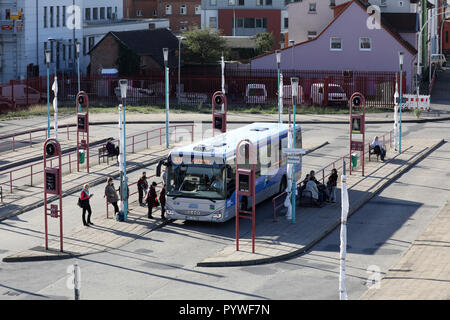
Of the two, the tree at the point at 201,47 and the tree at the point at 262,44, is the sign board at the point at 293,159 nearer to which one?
the tree at the point at 201,47

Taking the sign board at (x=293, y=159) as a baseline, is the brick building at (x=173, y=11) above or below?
above

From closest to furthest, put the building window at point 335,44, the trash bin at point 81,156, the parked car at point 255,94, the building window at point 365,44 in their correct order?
1. the trash bin at point 81,156
2. the parked car at point 255,94
3. the building window at point 365,44
4. the building window at point 335,44

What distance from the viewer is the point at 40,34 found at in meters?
74.1

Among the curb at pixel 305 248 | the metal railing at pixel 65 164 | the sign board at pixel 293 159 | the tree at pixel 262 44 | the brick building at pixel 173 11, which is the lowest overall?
the curb at pixel 305 248

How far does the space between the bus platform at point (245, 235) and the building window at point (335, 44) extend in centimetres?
3454

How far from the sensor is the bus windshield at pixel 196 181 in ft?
89.8

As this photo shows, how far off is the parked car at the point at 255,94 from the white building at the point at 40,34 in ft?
64.8

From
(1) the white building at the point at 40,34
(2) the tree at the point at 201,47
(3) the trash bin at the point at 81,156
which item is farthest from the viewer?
(2) the tree at the point at 201,47

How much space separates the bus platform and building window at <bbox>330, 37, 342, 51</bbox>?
1360 inches

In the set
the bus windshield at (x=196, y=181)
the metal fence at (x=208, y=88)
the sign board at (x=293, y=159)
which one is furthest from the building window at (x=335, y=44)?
the sign board at (x=293, y=159)

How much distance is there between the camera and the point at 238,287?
70.1 feet

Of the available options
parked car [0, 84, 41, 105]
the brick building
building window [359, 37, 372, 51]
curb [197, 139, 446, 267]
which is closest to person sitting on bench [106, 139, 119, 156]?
curb [197, 139, 446, 267]

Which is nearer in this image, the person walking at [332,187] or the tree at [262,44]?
the person walking at [332,187]
